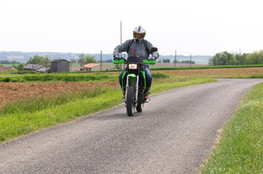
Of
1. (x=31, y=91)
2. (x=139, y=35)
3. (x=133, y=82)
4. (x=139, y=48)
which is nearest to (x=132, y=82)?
(x=133, y=82)

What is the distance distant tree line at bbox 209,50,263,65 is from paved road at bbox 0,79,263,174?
529ft

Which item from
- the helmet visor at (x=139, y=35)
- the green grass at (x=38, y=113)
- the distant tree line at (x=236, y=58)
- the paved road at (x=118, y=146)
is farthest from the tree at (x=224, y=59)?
the paved road at (x=118, y=146)

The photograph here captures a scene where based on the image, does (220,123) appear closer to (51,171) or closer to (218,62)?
(51,171)

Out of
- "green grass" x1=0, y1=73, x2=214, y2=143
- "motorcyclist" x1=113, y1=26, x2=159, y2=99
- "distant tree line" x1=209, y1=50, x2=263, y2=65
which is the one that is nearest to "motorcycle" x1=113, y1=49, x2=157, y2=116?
"motorcyclist" x1=113, y1=26, x2=159, y2=99

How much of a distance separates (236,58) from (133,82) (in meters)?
180

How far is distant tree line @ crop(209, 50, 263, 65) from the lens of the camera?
6521 inches

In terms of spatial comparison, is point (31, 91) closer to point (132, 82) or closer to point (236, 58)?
point (132, 82)

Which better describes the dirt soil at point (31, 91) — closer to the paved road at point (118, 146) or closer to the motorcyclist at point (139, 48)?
the motorcyclist at point (139, 48)

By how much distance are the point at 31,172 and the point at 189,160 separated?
7.54ft

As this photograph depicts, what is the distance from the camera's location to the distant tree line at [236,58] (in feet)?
543

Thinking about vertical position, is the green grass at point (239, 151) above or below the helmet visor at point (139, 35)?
below

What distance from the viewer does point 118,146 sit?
707cm

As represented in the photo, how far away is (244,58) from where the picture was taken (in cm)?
17450

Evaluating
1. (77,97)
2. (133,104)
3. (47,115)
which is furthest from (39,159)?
(77,97)
